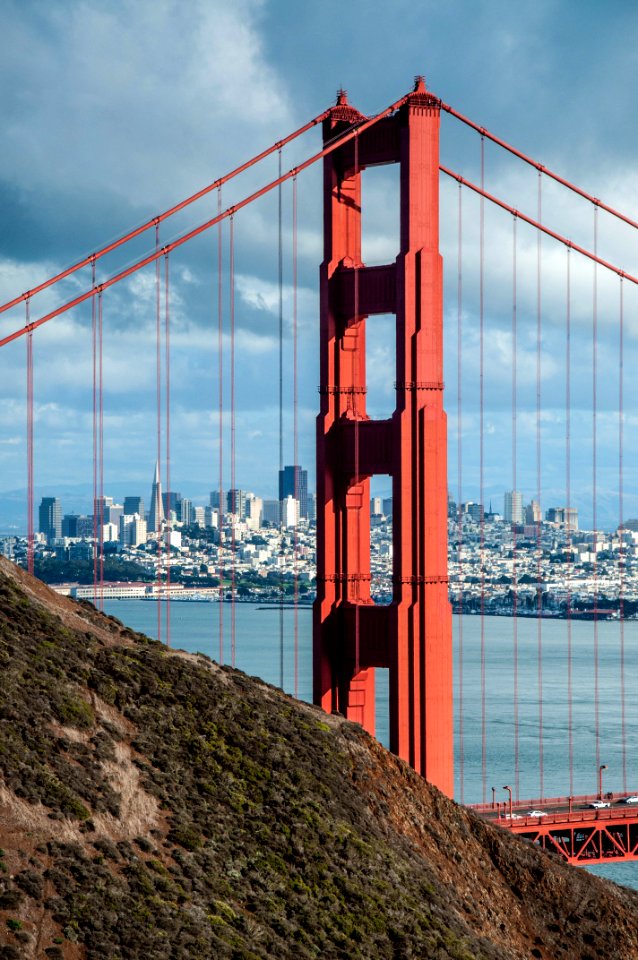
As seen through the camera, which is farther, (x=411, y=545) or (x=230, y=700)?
(x=411, y=545)

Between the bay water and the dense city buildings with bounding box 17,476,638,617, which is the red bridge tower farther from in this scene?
the dense city buildings with bounding box 17,476,638,617

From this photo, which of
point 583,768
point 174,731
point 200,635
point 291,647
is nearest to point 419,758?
point 174,731

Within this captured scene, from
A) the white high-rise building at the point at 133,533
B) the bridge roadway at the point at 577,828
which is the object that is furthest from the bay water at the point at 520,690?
the white high-rise building at the point at 133,533

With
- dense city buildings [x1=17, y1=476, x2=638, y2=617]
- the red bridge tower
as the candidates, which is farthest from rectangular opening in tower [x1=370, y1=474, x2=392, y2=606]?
the red bridge tower

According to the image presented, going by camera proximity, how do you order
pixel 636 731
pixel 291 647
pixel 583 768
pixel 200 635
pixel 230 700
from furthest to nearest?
pixel 200 635, pixel 291 647, pixel 636 731, pixel 583 768, pixel 230 700

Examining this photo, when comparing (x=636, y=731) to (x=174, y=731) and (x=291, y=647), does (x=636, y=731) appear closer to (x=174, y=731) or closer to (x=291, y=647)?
(x=291, y=647)

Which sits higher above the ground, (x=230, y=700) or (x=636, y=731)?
(x=230, y=700)

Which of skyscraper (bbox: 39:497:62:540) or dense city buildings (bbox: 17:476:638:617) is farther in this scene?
skyscraper (bbox: 39:497:62:540)

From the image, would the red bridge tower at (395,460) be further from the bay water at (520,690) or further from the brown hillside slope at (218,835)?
the bay water at (520,690)
